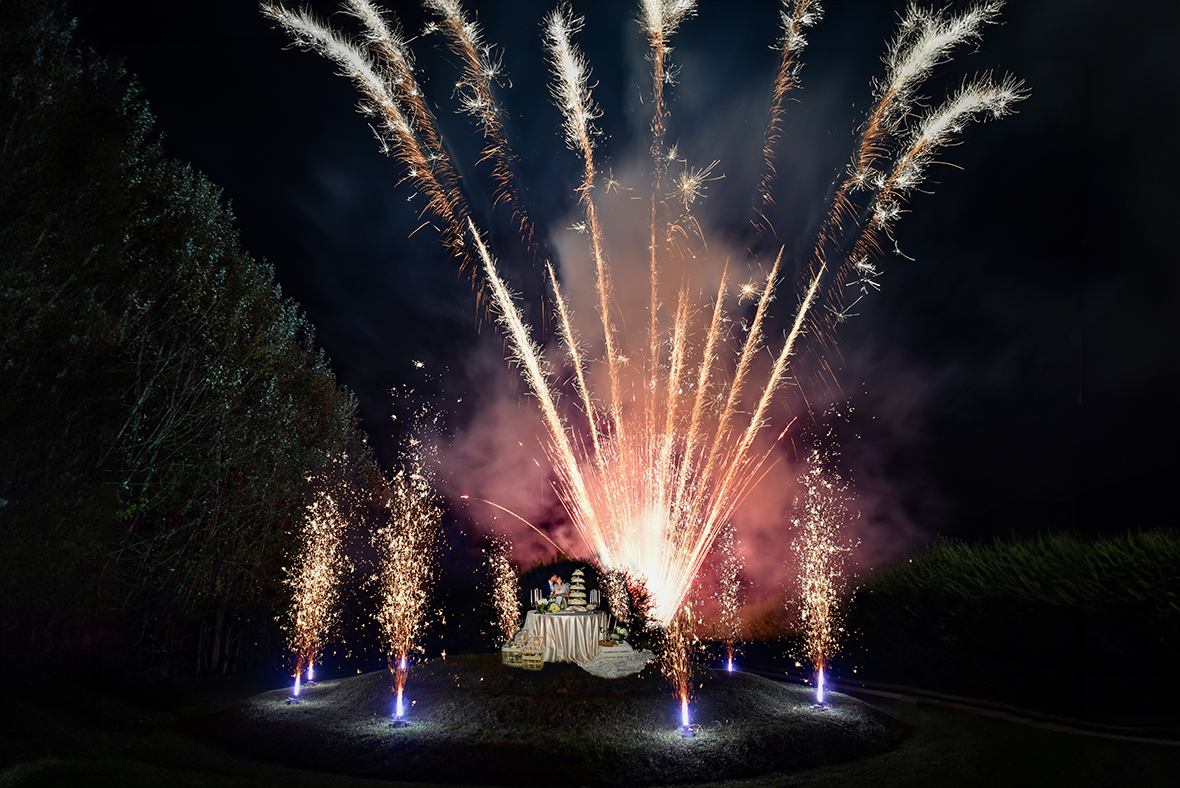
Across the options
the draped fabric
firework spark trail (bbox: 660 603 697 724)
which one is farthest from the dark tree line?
firework spark trail (bbox: 660 603 697 724)

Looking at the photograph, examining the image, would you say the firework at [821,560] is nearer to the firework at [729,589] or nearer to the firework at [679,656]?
the firework at [729,589]

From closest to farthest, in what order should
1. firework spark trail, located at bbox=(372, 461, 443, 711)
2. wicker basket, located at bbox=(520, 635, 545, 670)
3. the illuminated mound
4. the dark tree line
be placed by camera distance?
the illuminated mound
the dark tree line
wicker basket, located at bbox=(520, 635, 545, 670)
firework spark trail, located at bbox=(372, 461, 443, 711)

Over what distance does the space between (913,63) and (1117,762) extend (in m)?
12.0

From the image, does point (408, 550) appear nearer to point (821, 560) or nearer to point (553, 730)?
point (553, 730)

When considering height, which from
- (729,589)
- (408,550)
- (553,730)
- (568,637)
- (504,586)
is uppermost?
(408,550)

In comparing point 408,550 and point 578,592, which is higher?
point 408,550

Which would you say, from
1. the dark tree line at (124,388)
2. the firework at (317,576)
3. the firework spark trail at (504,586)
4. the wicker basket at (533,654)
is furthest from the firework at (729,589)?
the dark tree line at (124,388)

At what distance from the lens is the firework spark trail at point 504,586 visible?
74.0ft

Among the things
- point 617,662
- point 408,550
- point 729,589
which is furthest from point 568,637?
point 408,550

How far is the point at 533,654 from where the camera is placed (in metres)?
13.0

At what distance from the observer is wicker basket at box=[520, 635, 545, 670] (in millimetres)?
12844

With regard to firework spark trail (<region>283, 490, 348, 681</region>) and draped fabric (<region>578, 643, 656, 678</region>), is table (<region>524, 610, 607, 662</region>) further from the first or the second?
firework spark trail (<region>283, 490, 348, 681</region>)

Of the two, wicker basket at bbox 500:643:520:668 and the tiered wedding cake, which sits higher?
the tiered wedding cake

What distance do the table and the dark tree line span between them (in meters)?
8.03
